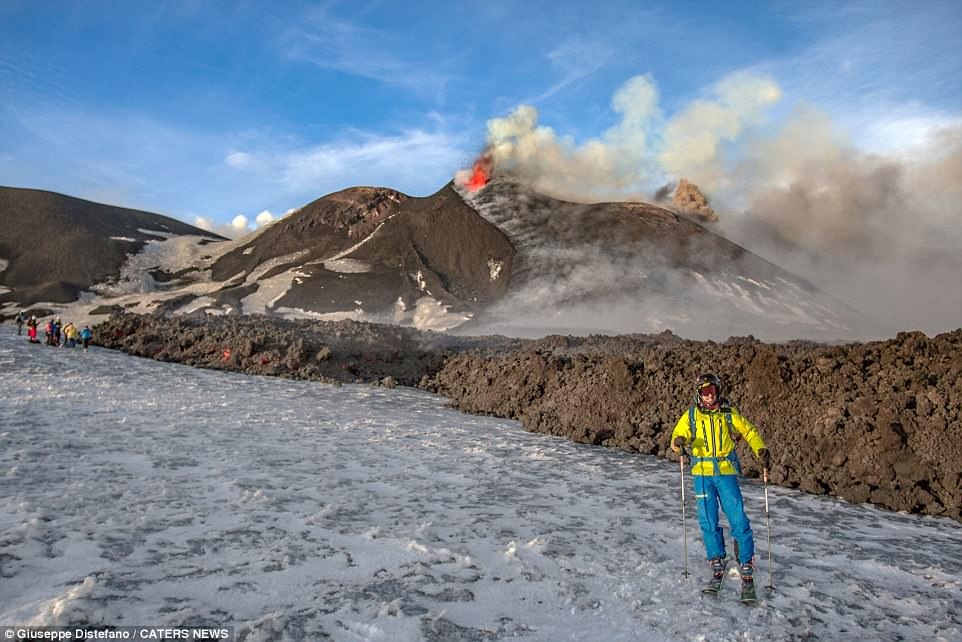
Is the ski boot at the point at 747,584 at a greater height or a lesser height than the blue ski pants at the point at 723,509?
lesser

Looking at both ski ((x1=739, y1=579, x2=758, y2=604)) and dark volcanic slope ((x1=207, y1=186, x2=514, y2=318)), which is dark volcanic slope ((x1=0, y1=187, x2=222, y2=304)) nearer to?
dark volcanic slope ((x1=207, y1=186, x2=514, y2=318))

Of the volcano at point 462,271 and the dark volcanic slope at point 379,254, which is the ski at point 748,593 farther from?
the dark volcanic slope at point 379,254

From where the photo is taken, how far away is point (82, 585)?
425cm

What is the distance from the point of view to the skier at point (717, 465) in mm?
4793

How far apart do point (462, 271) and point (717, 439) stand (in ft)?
190

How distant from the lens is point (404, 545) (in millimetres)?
5582

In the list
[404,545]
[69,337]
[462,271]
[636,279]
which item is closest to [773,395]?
[404,545]

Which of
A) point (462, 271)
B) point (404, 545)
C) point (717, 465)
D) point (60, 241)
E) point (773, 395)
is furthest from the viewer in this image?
point (60, 241)

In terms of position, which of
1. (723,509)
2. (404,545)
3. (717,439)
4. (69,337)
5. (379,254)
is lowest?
(404,545)

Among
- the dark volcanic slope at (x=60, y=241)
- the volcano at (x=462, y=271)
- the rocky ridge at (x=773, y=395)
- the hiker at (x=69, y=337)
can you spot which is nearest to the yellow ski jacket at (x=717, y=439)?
the rocky ridge at (x=773, y=395)

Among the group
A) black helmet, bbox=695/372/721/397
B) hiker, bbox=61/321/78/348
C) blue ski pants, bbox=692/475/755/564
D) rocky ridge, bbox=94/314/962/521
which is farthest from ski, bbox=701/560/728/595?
hiker, bbox=61/321/78/348

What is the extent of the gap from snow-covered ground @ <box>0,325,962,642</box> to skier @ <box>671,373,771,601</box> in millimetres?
381

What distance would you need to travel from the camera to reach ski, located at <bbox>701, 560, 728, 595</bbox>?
4691 millimetres

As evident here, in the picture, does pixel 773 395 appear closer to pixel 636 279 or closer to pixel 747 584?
pixel 747 584
